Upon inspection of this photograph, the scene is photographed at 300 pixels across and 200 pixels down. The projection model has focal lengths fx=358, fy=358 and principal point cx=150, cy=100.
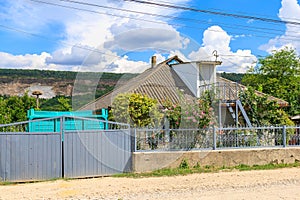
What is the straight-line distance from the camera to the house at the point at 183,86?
45.3 ft

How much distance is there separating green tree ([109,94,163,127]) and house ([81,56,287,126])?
988 millimetres

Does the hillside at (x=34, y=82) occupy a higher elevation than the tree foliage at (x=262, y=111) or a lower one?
higher

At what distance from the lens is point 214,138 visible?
10.7 metres

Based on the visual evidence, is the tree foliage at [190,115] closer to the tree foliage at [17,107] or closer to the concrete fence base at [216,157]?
the concrete fence base at [216,157]

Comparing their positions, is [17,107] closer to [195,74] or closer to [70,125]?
[195,74]

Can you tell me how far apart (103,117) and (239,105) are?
557cm

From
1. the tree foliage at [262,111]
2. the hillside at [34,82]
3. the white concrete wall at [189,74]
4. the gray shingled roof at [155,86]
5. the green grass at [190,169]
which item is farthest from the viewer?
the hillside at [34,82]

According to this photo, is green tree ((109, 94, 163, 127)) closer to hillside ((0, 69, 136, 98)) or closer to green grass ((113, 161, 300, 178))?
green grass ((113, 161, 300, 178))

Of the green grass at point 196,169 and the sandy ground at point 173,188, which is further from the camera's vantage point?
the green grass at point 196,169

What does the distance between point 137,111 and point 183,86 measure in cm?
524

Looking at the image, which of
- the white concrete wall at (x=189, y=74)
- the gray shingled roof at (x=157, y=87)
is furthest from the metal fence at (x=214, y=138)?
the white concrete wall at (x=189, y=74)

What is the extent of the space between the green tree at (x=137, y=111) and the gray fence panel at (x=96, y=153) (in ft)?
5.68

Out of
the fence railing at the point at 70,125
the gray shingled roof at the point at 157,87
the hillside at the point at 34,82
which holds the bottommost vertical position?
the fence railing at the point at 70,125

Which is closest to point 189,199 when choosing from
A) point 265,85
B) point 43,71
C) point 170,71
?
point 170,71
